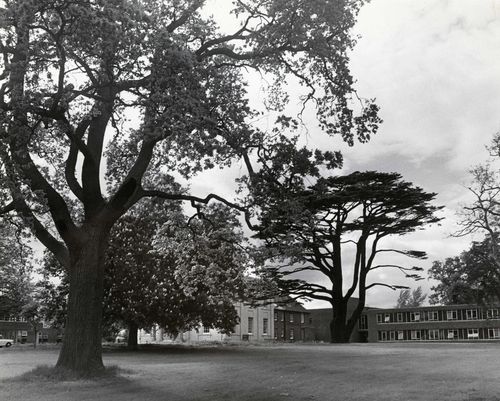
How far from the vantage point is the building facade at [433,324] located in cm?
10325

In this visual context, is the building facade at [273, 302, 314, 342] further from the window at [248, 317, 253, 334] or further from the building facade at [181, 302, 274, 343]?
the window at [248, 317, 253, 334]

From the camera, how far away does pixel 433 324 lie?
110 m

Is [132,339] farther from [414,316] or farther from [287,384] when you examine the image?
[414,316]

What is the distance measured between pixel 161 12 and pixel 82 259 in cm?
855

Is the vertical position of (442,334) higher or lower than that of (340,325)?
lower

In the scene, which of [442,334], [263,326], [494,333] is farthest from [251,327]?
[494,333]

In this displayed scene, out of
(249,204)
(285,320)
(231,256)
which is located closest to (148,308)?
(231,256)

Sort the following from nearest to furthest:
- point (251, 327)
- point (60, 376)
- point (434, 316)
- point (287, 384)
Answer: point (287, 384)
point (60, 376)
point (251, 327)
point (434, 316)

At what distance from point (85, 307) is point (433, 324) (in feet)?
332

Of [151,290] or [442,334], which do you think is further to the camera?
[442,334]

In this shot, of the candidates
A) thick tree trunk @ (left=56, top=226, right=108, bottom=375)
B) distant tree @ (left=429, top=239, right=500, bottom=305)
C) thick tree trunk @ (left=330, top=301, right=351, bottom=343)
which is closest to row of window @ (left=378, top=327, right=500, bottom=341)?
distant tree @ (left=429, top=239, right=500, bottom=305)

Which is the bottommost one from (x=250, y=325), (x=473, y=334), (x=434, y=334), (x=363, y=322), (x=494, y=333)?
(x=434, y=334)

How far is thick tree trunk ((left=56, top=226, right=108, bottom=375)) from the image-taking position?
18609 millimetres

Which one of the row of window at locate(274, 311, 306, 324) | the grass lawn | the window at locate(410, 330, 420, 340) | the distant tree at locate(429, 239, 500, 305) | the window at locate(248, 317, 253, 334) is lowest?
the window at locate(410, 330, 420, 340)
